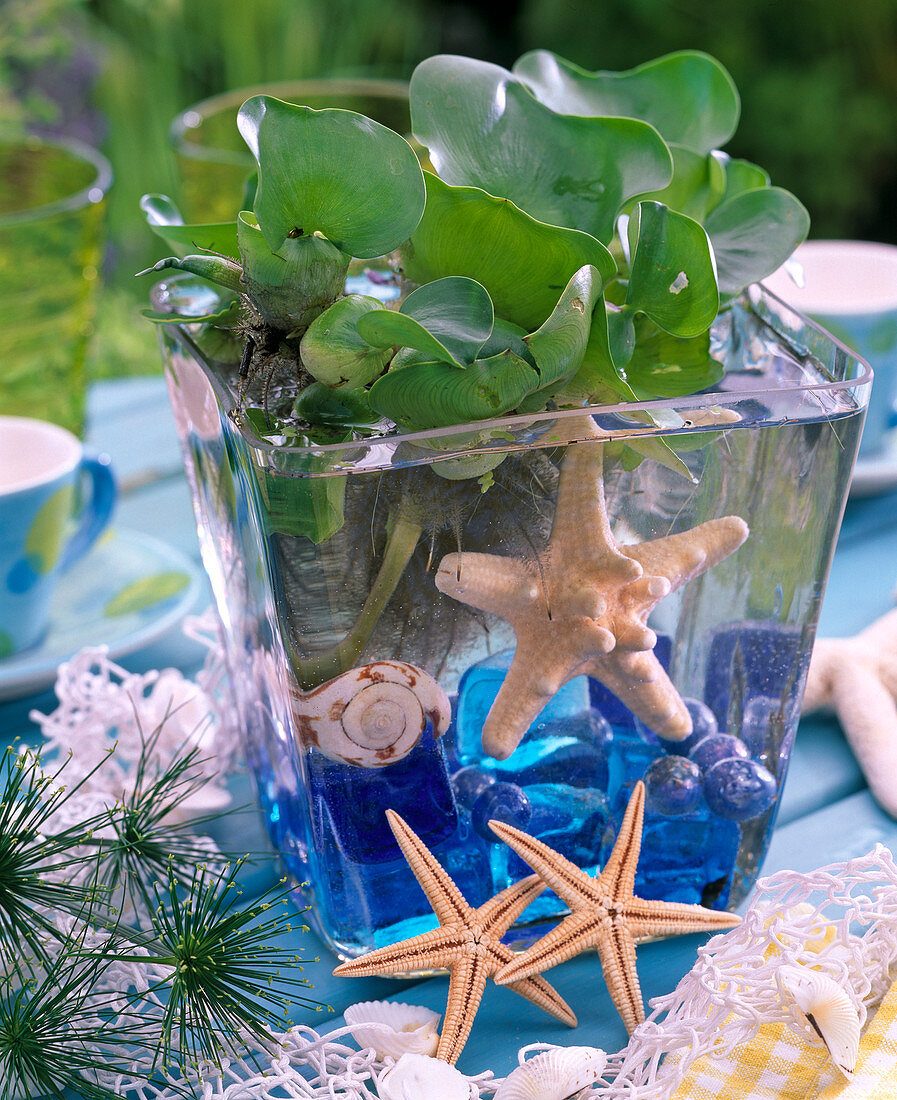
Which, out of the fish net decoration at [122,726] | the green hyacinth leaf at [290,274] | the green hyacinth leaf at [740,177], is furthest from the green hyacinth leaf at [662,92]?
the fish net decoration at [122,726]

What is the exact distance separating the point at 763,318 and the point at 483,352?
4.9 inches

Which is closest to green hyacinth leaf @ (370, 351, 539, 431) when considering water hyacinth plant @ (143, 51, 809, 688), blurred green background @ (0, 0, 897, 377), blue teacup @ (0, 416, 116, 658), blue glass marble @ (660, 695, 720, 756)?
water hyacinth plant @ (143, 51, 809, 688)

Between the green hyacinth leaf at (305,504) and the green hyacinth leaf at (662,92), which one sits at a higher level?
the green hyacinth leaf at (662,92)

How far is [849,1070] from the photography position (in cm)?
26

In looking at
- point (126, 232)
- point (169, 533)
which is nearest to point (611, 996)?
point (169, 533)

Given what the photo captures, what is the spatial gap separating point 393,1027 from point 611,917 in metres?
0.06

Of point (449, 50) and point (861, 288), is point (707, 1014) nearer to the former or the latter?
point (861, 288)

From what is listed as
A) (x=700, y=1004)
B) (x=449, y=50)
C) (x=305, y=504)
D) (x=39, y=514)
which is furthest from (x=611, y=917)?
(x=449, y=50)

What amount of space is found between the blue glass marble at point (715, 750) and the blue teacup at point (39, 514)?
0.25 metres

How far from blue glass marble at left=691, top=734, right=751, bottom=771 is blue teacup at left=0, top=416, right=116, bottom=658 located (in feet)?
0.82

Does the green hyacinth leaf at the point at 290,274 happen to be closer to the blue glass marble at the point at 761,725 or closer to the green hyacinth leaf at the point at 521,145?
the green hyacinth leaf at the point at 521,145

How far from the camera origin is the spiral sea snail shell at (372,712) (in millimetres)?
265

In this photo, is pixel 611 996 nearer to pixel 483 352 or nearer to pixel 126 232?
pixel 483 352

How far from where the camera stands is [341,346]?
237mm
